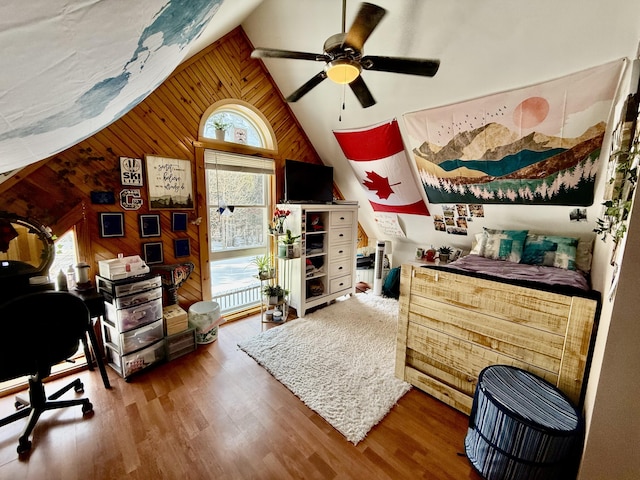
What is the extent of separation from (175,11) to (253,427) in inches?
83.4

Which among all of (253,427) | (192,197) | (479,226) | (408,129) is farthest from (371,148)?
(253,427)

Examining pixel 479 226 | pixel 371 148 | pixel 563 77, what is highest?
pixel 563 77

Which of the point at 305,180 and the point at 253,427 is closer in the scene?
the point at 253,427

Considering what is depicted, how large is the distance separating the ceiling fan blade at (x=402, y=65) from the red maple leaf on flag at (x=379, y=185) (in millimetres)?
1700

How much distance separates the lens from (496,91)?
6.77 feet

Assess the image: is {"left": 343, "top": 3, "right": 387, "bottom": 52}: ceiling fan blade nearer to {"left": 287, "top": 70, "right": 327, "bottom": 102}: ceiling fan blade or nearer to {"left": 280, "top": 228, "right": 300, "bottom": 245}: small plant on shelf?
{"left": 287, "top": 70, "right": 327, "bottom": 102}: ceiling fan blade

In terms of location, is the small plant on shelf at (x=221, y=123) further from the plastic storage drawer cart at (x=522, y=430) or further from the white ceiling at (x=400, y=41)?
the plastic storage drawer cart at (x=522, y=430)

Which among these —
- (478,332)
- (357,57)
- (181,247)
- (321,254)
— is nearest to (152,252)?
(181,247)

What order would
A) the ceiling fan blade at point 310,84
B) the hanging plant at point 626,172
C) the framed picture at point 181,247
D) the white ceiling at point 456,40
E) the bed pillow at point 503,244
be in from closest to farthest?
the hanging plant at point 626,172 < the white ceiling at point 456,40 < the ceiling fan blade at point 310,84 < the bed pillow at point 503,244 < the framed picture at point 181,247

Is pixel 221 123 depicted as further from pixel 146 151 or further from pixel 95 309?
pixel 95 309

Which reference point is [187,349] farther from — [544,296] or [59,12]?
[544,296]

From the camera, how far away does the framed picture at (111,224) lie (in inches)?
90.6

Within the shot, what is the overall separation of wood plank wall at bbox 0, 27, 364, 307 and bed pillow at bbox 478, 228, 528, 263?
2.57m

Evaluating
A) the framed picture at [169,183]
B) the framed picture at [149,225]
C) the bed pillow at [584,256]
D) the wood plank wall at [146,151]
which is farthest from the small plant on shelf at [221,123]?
the bed pillow at [584,256]
